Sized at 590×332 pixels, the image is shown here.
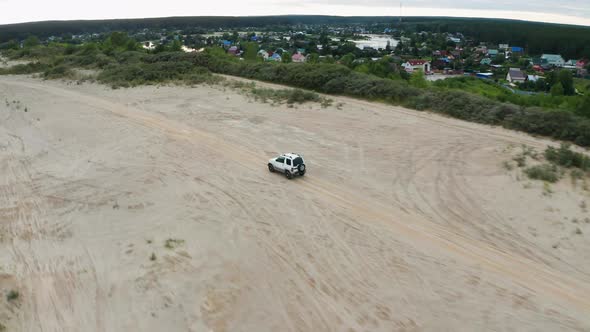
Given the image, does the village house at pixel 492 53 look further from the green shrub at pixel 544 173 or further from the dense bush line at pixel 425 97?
the green shrub at pixel 544 173

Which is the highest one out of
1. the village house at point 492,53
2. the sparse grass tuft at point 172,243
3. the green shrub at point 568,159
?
the green shrub at point 568,159

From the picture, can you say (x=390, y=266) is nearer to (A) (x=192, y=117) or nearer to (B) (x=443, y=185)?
(B) (x=443, y=185)

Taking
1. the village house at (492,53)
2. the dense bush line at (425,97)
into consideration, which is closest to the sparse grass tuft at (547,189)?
the dense bush line at (425,97)

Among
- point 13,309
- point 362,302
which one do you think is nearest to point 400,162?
point 362,302

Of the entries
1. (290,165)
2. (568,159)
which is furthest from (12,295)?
(568,159)

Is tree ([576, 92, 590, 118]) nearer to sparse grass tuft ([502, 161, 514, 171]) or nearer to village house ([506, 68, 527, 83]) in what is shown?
sparse grass tuft ([502, 161, 514, 171])

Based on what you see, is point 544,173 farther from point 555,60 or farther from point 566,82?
point 555,60
